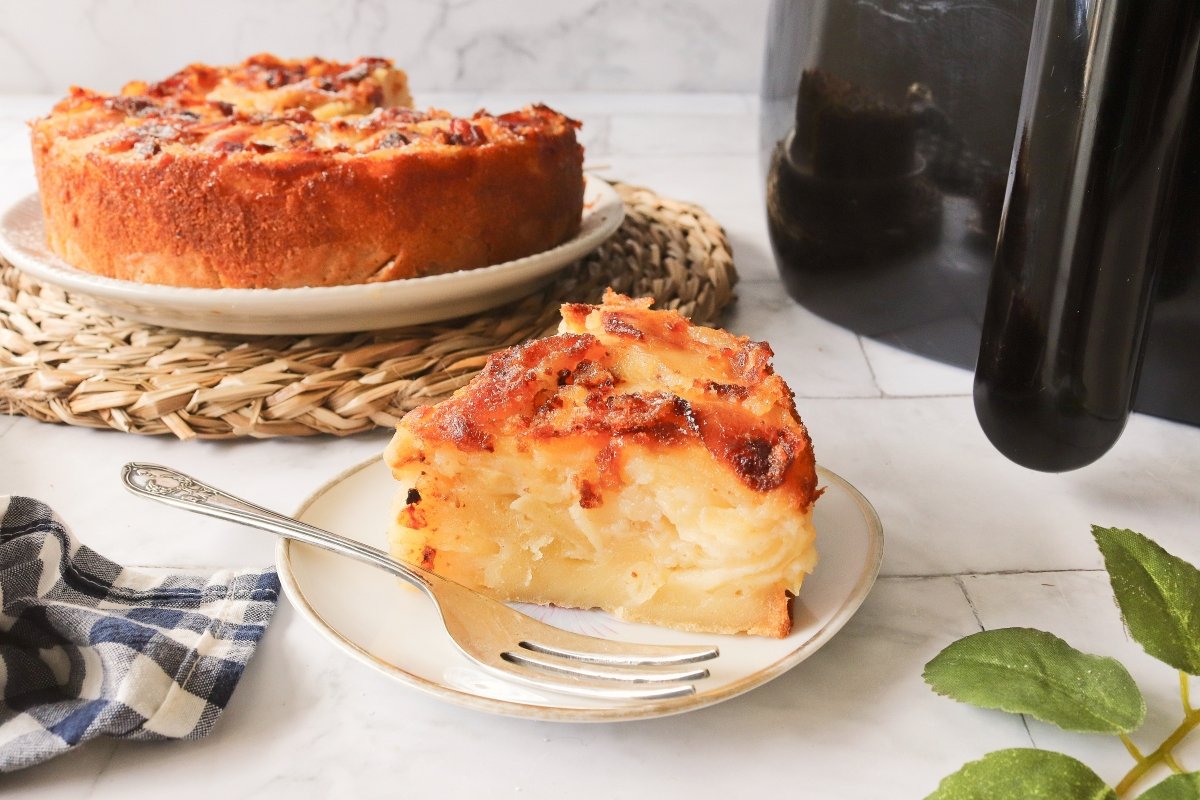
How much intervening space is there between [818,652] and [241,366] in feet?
2.28

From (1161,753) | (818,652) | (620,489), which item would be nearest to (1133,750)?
(1161,753)

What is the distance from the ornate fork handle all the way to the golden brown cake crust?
1.25ft

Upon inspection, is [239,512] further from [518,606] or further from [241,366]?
[241,366]

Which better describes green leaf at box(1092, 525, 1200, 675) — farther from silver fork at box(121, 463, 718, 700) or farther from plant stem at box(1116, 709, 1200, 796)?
silver fork at box(121, 463, 718, 700)

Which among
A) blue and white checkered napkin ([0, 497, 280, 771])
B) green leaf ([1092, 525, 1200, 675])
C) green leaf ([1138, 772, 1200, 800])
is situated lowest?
blue and white checkered napkin ([0, 497, 280, 771])

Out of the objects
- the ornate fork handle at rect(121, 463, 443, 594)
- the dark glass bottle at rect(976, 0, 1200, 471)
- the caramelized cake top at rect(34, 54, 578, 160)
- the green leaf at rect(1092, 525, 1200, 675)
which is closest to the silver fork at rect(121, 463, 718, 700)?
the ornate fork handle at rect(121, 463, 443, 594)

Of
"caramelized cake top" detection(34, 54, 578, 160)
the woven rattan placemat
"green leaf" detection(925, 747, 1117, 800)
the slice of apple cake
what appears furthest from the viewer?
"caramelized cake top" detection(34, 54, 578, 160)

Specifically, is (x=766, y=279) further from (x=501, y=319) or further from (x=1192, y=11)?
(x=1192, y=11)

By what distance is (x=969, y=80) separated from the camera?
1176mm

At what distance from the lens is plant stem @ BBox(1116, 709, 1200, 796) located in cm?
71

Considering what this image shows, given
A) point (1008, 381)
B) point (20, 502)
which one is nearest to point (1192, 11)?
point (1008, 381)

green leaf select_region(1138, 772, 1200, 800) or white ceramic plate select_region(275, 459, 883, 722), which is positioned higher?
green leaf select_region(1138, 772, 1200, 800)

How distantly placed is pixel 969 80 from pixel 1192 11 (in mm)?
360

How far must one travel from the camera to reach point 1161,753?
72 centimetres
